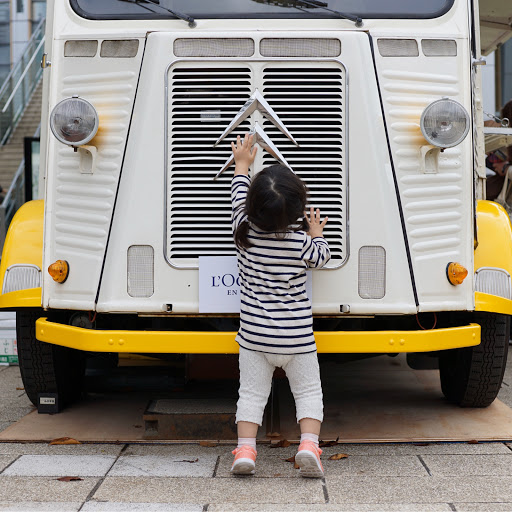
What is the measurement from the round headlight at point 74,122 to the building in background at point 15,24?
14192mm

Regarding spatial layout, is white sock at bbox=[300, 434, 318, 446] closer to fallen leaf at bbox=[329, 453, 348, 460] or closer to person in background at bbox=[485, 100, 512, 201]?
fallen leaf at bbox=[329, 453, 348, 460]

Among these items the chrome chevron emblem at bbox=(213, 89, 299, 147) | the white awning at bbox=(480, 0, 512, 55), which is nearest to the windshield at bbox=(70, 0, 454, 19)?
the chrome chevron emblem at bbox=(213, 89, 299, 147)

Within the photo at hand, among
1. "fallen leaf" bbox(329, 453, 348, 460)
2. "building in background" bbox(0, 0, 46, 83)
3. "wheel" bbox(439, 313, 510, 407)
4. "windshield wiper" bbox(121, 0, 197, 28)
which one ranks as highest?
"building in background" bbox(0, 0, 46, 83)

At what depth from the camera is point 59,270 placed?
460 centimetres

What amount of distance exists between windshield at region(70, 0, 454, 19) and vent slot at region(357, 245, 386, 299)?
127 centimetres

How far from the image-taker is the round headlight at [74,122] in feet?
14.6

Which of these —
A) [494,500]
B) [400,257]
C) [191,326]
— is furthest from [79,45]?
[494,500]

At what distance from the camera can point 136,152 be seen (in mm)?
4500

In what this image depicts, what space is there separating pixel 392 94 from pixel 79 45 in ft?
5.55

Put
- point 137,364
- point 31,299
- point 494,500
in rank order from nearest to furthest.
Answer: point 494,500, point 31,299, point 137,364

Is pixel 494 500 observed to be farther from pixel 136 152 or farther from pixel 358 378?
pixel 358 378

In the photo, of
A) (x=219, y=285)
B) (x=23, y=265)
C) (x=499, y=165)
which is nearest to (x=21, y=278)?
(x=23, y=265)

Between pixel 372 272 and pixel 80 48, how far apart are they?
6.44 feet

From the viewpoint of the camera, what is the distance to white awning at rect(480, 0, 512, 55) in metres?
6.47
